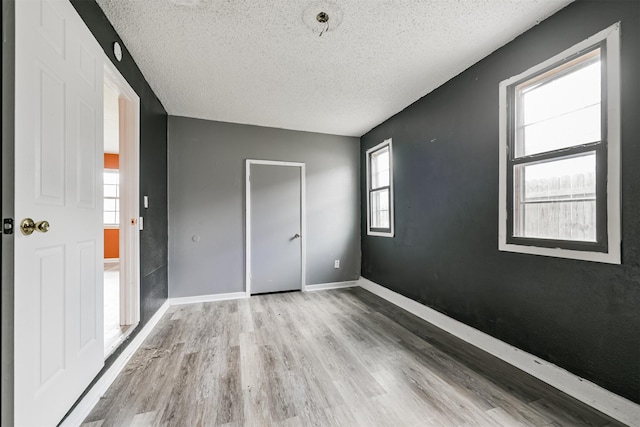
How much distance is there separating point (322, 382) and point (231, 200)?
2.61m

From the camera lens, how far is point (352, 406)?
59.5 inches

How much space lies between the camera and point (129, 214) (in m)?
2.20

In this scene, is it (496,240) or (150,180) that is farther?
(150,180)

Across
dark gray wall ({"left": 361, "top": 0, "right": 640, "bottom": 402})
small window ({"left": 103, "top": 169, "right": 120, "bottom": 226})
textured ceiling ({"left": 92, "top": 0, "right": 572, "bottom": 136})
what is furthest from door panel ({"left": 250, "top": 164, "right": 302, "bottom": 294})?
small window ({"left": 103, "top": 169, "right": 120, "bottom": 226})

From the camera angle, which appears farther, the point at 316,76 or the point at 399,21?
the point at 316,76

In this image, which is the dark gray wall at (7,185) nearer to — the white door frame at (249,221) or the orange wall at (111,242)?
the white door frame at (249,221)

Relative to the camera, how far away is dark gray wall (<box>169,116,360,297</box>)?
337 cm

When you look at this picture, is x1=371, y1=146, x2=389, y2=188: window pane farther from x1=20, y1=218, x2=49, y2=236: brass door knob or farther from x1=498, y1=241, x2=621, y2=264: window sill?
x1=20, y1=218, x2=49, y2=236: brass door knob

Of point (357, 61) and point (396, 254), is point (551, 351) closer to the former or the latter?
point (396, 254)

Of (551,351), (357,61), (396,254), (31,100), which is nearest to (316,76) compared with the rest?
(357,61)

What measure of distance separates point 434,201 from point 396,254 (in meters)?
0.94

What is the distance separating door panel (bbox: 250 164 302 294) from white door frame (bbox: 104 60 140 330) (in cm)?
156

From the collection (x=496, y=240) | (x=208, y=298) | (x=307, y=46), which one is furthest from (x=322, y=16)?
(x=208, y=298)

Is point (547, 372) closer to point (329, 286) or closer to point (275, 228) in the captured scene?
point (329, 286)
